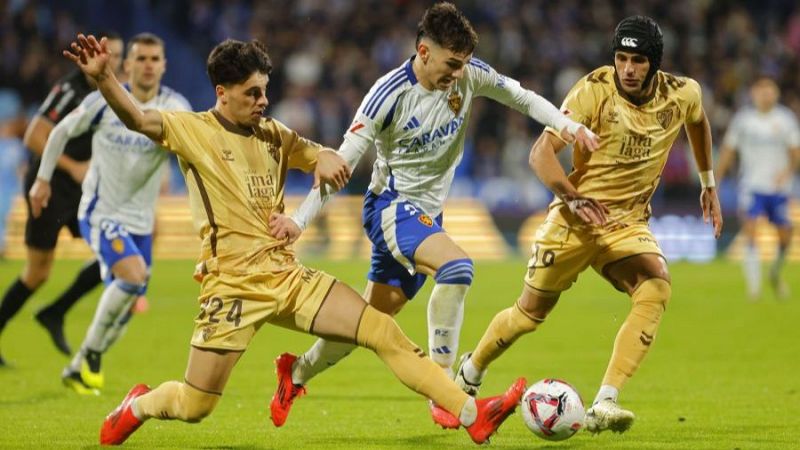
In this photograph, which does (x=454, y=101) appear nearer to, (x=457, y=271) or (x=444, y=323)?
(x=457, y=271)

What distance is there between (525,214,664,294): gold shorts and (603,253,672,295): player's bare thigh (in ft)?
0.11

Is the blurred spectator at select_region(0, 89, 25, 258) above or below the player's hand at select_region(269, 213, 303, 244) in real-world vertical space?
below

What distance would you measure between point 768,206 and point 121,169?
10.3 metres

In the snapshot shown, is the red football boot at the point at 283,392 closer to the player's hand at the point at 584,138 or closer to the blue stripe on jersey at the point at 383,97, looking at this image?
the blue stripe on jersey at the point at 383,97

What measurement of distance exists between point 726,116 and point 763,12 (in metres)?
4.16

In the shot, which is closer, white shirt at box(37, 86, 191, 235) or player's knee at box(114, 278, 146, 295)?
player's knee at box(114, 278, 146, 295)

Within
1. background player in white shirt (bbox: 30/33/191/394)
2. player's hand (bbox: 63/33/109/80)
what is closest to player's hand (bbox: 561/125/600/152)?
player's hand (bbox: 63/33/109/80)

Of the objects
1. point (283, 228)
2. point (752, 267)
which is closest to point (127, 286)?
point (283, 228)

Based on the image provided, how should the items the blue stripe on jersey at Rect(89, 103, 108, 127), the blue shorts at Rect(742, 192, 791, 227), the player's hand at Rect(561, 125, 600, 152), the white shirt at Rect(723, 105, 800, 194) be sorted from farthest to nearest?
the white shirt at Rect(723, 105, 800, 194) < the blue shorts at Rect(742, 192, 791, 227) < the blue stripe on jersey at Rect(89, 103, 108, 127) < the player's hand at Rect(561, 125, 600, 152)

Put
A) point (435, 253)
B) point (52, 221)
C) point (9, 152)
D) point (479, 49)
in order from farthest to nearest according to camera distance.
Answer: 1. point (479, 49)
2. point (9, 152)
3. point (52, 221)
4. point (435, 253)

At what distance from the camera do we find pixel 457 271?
24.9 ft

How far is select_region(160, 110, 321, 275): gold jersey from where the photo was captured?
7.08 meters

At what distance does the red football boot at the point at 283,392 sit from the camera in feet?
26.0

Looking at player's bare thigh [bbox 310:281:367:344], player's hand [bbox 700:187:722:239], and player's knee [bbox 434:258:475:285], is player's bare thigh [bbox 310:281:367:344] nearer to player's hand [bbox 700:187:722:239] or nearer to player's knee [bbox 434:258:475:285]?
player's knee [bbox 434:258:475:285]
